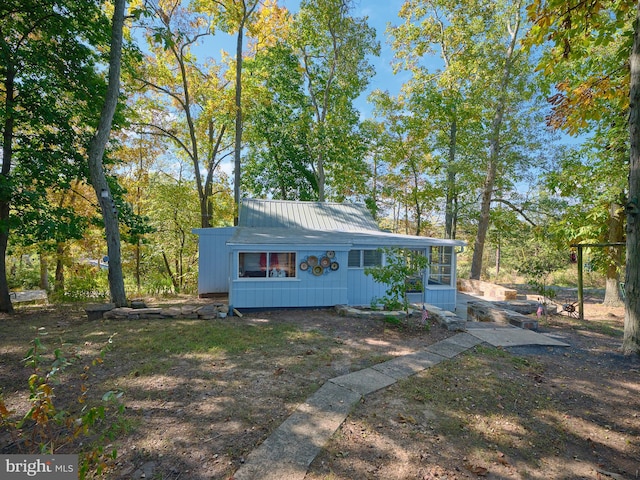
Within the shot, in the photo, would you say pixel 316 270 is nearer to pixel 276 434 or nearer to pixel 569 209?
pixel 276 434

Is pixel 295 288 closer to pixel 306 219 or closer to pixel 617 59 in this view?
pixel 306 219

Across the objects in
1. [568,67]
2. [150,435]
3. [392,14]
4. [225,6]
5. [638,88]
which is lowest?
[150,435]

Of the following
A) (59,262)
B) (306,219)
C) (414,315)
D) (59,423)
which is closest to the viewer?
(59,423)

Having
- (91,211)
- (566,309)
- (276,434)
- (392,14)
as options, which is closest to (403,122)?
(392,14)

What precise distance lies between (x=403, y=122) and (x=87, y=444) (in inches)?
813

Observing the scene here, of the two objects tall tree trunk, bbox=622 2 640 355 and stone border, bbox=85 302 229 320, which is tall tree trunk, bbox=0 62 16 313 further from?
tall tree trunk, bbox=622 2 640 355

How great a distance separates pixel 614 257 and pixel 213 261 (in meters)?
15.0

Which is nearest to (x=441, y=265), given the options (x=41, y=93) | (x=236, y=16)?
(x=41, y=93)

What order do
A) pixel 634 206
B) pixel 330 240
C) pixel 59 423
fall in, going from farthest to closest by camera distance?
pixel 330 240
pixel 634 206
pixel 59 423

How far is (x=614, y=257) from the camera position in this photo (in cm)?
1070

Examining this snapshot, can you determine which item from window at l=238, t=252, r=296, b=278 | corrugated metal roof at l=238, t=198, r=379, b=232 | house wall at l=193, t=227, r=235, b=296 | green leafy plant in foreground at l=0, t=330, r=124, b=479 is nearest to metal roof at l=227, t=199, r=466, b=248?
corrugated metal roof at l=238, t=198, r=379, b=232

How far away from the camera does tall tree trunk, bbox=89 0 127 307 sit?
749 cm

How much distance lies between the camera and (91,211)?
1440cm

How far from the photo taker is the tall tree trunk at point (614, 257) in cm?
1055
